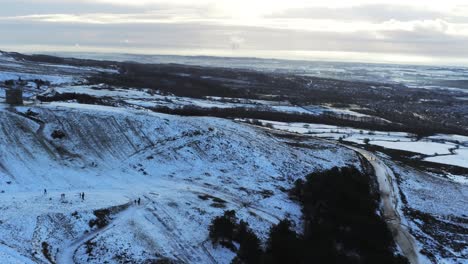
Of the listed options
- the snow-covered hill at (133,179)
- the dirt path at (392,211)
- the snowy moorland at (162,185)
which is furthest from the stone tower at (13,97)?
the dirt path at (392,211)

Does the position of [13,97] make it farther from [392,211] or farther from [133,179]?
[392,211]

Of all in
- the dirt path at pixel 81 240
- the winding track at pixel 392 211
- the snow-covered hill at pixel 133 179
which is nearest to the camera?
the dirt path at pixel 81 240

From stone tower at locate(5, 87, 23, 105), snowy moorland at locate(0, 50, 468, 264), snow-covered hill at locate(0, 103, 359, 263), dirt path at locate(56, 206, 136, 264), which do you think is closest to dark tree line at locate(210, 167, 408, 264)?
snowy moorland at locate(0, 50, 468, 264)

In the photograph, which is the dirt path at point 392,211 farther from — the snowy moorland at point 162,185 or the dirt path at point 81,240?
the dirt path at point 81,240

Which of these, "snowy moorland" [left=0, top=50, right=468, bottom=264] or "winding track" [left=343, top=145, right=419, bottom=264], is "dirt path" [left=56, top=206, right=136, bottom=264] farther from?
"winding track" [left=343, top=145, right=419, bottom=264]

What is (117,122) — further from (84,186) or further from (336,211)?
(336,211)

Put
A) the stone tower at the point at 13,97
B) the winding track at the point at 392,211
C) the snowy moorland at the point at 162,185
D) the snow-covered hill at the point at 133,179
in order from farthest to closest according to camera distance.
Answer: the stone tower at the point at 13,97 → the winding track at the point at 392,211 → the snowy moorland at the point at 162,185 → the snow-covered hill at the point at 133,179
